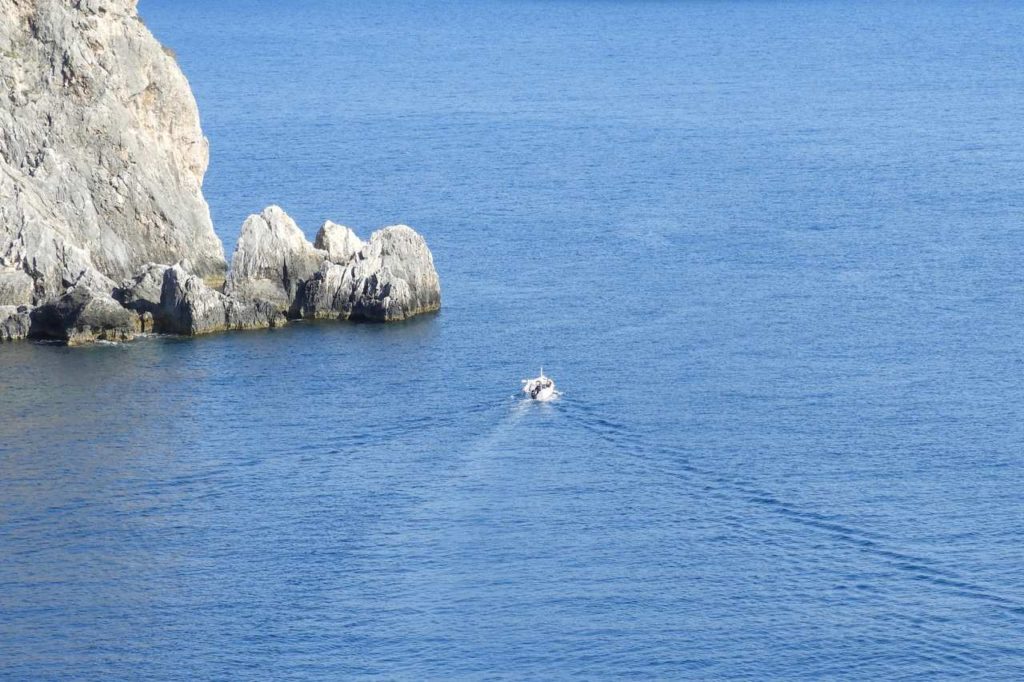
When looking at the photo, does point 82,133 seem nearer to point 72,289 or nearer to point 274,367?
point 72,289

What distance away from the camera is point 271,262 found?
127 metres

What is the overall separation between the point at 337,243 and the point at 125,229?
13.7m

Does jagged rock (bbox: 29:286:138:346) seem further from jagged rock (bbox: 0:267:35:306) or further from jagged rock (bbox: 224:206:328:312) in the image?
jagged rock (bbox: 224:206:328:312)

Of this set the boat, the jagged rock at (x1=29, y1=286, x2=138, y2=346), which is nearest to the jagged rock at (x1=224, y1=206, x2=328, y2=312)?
the jagged rock at (x1=29, y1=286, x2=138, y2=346)

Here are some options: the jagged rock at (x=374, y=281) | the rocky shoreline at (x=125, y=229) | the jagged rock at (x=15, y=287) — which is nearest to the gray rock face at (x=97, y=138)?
the rocky shoreline at (x=125, y=229)

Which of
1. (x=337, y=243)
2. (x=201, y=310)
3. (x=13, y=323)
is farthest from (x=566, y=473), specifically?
(x=13, y=323)

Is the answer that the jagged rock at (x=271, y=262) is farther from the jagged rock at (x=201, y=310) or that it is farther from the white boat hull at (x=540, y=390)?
the white boat hull at (x=540, y=390)

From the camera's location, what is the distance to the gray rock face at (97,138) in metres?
130

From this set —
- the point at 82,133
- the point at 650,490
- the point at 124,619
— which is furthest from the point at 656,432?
the point at 82,133

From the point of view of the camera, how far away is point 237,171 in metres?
179

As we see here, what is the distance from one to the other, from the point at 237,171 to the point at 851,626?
10318cm

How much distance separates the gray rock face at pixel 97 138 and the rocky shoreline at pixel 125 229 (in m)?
0.09

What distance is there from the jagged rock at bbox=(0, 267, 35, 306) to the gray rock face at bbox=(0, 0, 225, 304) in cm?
360

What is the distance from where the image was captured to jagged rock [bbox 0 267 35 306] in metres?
124
